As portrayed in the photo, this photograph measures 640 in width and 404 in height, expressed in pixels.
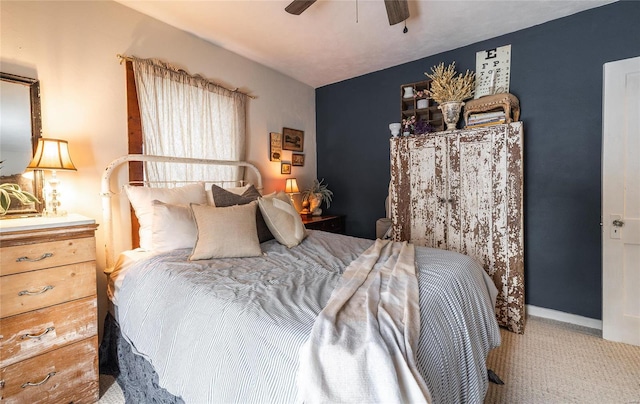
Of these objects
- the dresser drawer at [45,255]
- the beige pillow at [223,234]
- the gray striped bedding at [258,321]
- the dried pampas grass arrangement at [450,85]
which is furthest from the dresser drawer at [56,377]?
the dried pampas grass arrangement at [450,85]

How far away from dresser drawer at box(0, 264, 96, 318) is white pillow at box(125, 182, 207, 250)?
1.20ft

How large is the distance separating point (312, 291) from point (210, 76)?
2.51m

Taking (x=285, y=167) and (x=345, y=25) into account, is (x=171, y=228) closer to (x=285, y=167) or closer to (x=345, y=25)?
(x=285, y=167)

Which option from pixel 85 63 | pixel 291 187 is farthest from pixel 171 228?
pixel 291 187

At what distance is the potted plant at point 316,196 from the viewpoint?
377 cm

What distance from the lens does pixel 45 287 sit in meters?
1.46

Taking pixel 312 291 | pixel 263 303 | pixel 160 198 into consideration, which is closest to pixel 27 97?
pixel 160 198

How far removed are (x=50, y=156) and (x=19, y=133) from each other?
26 centimetres

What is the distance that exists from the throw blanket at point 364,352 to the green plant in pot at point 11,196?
6.62 feet

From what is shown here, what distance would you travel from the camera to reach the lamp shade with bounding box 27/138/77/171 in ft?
5.52

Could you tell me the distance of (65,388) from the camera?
1525 millimetres

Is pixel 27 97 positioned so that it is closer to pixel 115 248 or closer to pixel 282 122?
pixel 115 248

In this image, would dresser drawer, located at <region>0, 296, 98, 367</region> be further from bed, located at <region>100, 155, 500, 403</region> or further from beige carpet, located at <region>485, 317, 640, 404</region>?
beige carpet, located at <region>485, 317, 640, 404</region>

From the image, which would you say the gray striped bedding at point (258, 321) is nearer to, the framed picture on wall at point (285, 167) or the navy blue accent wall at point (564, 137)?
the navy blue accent wall at point (564, 137)
